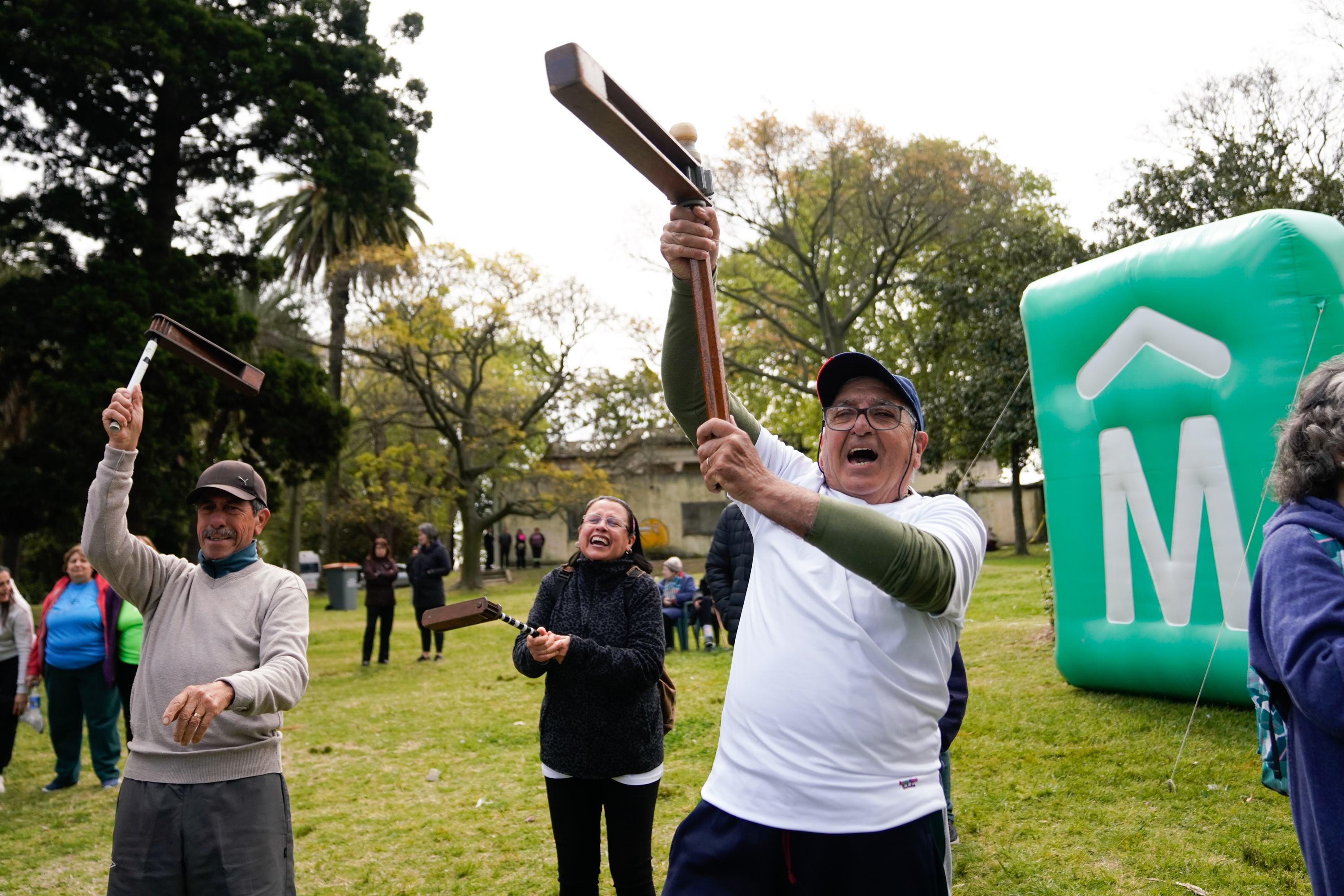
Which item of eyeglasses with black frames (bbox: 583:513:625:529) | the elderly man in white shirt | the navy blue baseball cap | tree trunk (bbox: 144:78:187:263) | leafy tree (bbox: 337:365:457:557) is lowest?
the elderly man in white shirt

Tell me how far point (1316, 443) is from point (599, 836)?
8.62ft

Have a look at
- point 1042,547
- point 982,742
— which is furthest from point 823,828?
point 1042,547

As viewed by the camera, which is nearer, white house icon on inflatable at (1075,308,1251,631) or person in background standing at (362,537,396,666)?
white house icon on inflatable at (1075,308,1251,631)

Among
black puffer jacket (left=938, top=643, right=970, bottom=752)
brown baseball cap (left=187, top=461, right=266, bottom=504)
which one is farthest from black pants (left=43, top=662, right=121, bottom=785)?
black puffer jacket (left=938, top=643, right=970, bottom=752)

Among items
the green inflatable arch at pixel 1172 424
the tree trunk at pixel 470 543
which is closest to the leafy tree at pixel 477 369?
the tree trunk at pixel 470 543

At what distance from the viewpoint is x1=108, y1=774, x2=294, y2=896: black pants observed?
275 centimetres

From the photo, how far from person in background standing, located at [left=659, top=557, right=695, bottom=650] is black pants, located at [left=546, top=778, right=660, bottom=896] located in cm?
909

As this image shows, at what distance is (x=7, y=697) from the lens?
7.07 m

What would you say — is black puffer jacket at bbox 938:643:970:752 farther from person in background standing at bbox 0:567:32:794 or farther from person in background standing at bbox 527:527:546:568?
person in background standing at bbox 527:527:546:568

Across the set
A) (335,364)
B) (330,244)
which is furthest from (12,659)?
(330,244)

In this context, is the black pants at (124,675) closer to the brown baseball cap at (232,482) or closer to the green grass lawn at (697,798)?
the green grass lawn at (697,798)

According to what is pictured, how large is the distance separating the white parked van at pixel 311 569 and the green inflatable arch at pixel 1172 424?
23.9 m

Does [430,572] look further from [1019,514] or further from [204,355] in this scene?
[1019,514]

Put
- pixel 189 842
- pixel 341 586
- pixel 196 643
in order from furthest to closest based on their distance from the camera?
pixel 341 586 → pixel 196 643 → pixel 189 842
